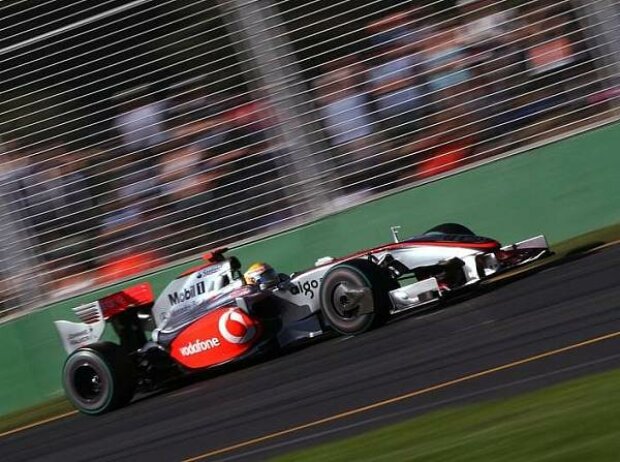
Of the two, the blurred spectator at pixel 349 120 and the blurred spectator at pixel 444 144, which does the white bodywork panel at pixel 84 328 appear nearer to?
the blurred spectator at pixel 349 120

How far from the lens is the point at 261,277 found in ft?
33.6

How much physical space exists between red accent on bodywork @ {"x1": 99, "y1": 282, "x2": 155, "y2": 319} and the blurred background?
1522mm

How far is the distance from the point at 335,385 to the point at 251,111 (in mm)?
4307

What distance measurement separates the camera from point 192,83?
12.1 metres

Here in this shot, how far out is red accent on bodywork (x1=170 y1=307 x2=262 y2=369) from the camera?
10.0 meters

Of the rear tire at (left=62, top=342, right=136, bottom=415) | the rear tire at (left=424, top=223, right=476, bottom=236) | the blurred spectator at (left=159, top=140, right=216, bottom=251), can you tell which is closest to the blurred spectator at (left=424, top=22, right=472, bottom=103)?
the rear tire at (left=424, top=223, right=476, bottom=236)

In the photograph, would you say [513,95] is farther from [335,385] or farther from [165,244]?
[335,385]

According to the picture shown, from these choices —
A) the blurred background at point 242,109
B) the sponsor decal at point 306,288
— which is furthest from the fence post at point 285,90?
the sponsor decal at point 306,288

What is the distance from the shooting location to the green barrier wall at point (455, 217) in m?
11.4

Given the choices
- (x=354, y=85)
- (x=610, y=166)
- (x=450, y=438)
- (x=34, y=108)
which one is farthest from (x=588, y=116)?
(x=450, y=438)

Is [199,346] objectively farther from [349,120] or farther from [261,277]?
[349,120]

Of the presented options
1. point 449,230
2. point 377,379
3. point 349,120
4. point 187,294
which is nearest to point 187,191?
point 349,120

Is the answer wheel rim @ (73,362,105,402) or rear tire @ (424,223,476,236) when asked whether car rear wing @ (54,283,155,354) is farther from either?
rear tire @ (424,223,476,236)

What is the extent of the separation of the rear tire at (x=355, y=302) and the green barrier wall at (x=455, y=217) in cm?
212
